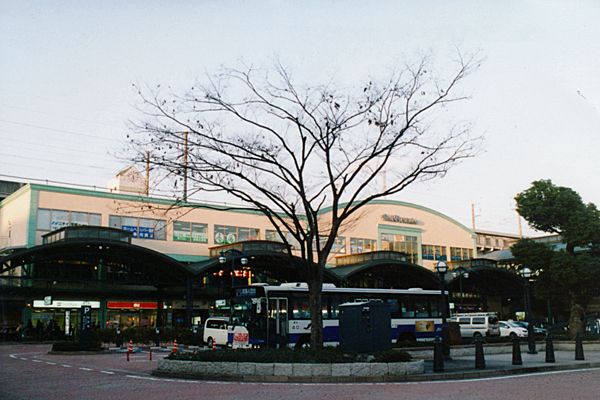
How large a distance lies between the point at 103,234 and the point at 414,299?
23.9m

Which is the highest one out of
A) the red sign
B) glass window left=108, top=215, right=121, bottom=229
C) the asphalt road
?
glass window left=108, top=215, right=121, bottom=229

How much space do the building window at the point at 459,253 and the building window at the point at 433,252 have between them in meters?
1.49

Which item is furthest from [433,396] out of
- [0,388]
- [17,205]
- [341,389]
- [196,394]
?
[17,205]

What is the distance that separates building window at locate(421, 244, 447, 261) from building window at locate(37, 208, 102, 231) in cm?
3771

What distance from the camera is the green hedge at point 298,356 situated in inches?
596

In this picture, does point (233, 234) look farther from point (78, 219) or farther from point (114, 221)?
point (78, 219)

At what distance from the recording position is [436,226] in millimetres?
69562

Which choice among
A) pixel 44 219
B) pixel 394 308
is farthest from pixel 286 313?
pixel 44 219

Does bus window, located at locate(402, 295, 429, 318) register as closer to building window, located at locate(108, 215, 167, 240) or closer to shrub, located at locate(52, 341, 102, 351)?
shrub, located at locate(52, 341, 102, 351)

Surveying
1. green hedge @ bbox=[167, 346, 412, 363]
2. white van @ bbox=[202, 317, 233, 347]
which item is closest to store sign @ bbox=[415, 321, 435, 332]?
white van @ bbox=[202, 317, 233, 347]

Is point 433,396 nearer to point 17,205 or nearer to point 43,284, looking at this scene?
point 43,284

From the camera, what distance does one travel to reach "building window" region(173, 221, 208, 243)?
50.5 meters

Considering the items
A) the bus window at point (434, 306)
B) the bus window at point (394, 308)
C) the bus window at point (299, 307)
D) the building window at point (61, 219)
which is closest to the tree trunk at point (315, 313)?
the bus window at point (299, 307)

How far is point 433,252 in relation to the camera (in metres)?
68.6
